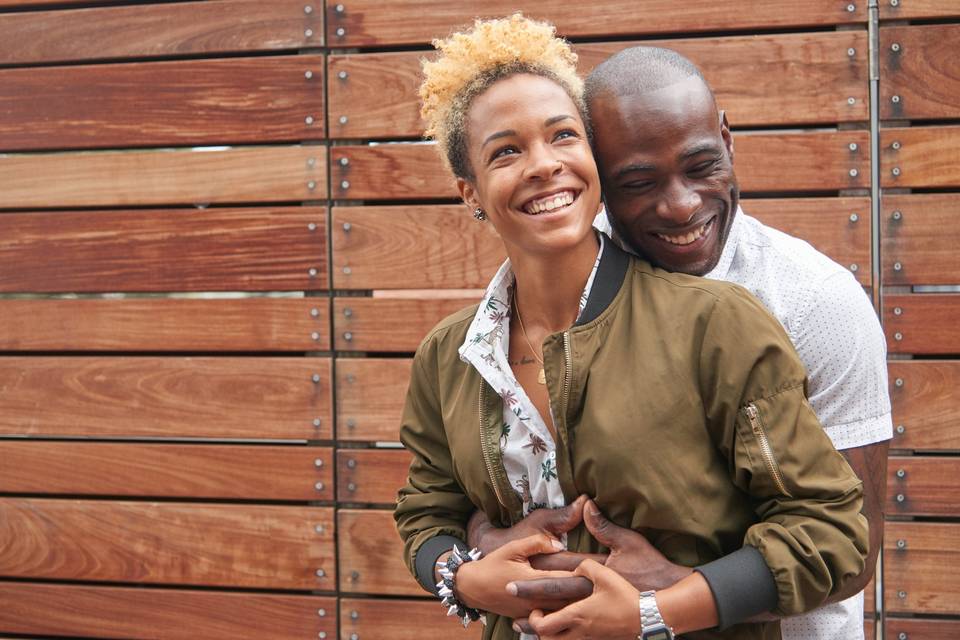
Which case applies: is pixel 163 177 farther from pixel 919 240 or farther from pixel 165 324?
pixel 919 240

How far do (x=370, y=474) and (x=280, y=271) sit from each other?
2.67 ft

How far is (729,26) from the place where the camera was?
3.51m

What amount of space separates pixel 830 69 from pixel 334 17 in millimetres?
1732

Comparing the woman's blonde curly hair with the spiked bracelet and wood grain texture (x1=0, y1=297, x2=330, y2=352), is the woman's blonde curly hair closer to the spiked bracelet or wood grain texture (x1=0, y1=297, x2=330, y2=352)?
the spiked bracelet

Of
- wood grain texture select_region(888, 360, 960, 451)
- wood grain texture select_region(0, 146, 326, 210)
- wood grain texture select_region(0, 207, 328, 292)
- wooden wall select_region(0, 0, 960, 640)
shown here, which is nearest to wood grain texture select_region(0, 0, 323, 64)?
wooden wall select_region(0, 0, 960, 640)

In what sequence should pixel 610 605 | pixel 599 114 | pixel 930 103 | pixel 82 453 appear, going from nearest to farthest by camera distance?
pixel 610 605 → pixel 599 114 → pixel 930 103 → pixel 82 453

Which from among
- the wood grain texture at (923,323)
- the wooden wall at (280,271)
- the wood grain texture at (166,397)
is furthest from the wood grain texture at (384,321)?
the wood grain texture at (923,323)

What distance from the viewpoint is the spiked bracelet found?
74.7 inches

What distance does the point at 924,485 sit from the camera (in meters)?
3.46

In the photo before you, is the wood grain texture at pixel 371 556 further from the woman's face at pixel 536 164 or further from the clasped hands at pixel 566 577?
the woman's face at pixel 536 164

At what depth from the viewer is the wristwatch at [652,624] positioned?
1613mm

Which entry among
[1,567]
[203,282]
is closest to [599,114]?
[203,282]

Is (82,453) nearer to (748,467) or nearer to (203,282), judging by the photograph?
A: (203,282)

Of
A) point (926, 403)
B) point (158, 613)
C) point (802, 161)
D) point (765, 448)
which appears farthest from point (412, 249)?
point (765, 448)
